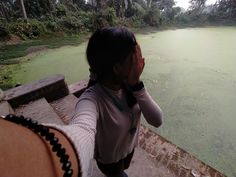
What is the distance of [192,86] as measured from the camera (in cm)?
232

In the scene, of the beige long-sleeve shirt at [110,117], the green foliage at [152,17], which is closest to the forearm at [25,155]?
the beige long-sleeve shirt at [110,117]

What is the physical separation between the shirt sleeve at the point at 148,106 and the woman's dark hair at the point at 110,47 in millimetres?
102

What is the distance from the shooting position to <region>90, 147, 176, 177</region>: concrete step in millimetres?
939

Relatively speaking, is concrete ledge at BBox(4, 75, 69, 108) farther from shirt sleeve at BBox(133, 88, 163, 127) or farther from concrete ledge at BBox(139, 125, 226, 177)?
shirt sleeve at BBox(133, 88, 163, 127)

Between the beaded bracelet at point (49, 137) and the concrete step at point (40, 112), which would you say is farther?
the concrete step at point (40, 112)

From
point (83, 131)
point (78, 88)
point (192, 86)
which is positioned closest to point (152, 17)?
point (192, 86)

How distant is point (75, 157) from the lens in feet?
0.97

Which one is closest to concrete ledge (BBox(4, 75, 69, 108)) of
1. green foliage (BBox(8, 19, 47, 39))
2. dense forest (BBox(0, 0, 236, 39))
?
dense forest (BBox(0, 0, 236, 39))

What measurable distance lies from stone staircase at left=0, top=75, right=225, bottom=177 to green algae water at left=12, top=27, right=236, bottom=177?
0.86 ft

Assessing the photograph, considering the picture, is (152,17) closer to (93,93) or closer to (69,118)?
(69,118)

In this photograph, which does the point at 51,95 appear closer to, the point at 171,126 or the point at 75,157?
the point at 171,126

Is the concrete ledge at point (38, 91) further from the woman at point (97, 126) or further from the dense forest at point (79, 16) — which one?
the dense forest at point (79, 16)

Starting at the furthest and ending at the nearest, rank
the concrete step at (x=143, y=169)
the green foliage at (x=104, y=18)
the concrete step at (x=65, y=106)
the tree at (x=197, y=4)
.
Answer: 1. the tree at (x=197, y=4)
2. the green foliage at (x=104, y=18)
3. the concrete step at (x=65, y=106)
4. the concrete step at (x=143, y=169)

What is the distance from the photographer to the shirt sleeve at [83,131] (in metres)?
0.31
